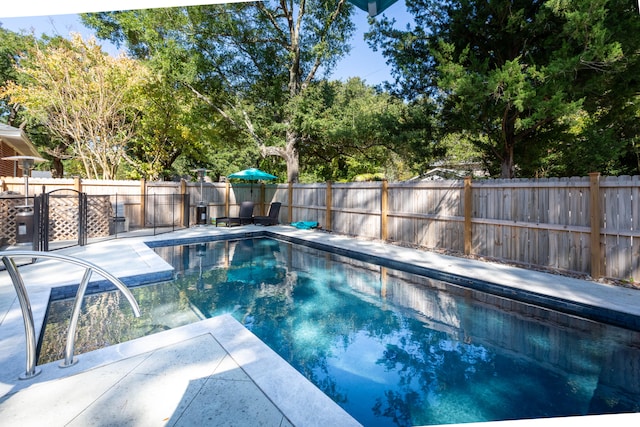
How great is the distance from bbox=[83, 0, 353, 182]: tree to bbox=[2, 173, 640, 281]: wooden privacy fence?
191 inches

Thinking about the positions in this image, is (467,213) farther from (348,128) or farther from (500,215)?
(348,128)

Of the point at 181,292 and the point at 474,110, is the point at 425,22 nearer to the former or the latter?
the point at 474,110

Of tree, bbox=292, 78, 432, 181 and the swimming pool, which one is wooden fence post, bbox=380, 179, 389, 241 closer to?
tree, bbox=292, 78, 432, 181

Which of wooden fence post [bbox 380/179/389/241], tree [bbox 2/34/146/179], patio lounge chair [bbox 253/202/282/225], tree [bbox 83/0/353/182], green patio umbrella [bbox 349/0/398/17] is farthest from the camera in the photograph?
tree [bbox 83/0/353/182]

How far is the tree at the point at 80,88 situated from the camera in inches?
472

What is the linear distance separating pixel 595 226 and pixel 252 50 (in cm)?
1442

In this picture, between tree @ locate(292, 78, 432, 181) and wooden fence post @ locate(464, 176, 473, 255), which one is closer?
wooden fence post @ locate(464, 176, 473, 255)

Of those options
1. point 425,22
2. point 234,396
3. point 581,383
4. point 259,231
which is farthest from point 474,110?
point 234,396

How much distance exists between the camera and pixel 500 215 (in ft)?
22.1

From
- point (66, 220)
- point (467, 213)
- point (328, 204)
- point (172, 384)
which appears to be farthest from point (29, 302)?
point (328, 204)

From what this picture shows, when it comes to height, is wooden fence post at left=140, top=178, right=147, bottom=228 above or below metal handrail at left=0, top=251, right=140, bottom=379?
above

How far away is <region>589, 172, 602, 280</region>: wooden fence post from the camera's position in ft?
17.1

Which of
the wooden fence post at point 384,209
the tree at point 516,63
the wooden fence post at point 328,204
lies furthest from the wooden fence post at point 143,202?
the tree at point 516,63

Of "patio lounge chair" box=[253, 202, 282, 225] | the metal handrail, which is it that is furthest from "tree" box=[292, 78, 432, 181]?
the metal handrail
